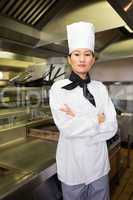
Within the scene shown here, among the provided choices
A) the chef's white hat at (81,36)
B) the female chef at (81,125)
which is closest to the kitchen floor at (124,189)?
the female chef at (81,125)

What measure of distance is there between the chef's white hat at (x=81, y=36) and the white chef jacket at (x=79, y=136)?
21 cm

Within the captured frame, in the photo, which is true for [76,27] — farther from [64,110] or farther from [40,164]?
[40,164]

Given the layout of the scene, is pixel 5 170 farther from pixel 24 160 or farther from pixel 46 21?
pixel 46 21

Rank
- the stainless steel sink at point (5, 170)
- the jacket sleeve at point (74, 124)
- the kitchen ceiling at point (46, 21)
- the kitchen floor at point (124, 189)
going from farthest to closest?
the kitchen floor at point (124, 189), the kitchen ceiling at point (46, 21), the stainless steel sink at point (5, 170), the jacket sleeve at point (74, 124)

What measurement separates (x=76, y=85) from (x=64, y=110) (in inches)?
6.5

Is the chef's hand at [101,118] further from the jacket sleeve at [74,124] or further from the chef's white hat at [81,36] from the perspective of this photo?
the chef's white hat at [81,36]

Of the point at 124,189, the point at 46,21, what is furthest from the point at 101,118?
the point at 124,189

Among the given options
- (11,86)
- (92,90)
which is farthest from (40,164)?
(11,86)

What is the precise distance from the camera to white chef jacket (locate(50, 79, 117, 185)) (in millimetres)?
1081

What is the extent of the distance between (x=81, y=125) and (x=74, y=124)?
0.04 m

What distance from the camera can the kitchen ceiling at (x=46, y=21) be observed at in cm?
141

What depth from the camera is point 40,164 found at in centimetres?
137

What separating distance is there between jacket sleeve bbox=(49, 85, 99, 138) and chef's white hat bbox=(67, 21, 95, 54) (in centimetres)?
31

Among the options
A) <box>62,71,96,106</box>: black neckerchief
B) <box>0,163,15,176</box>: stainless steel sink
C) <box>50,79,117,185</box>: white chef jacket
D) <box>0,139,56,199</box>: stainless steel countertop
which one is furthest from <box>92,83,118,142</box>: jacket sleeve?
<box>0,163,15,176</box>: stainless steel sink
